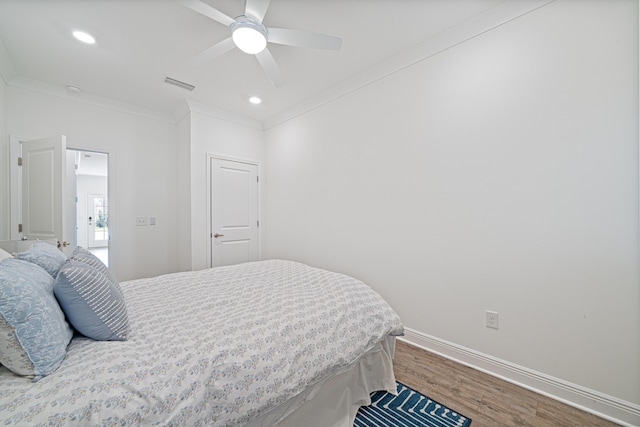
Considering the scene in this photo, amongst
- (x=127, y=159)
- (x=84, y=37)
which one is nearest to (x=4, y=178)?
(x=127, y=159)

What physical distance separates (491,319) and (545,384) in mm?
454

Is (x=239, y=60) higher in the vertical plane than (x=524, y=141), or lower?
higher

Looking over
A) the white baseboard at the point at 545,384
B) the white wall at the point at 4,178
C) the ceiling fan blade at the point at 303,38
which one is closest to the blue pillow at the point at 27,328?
the ceiling fan blade at the point at 303,38

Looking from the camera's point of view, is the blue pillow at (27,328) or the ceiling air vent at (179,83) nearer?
the blue pillow at (27,328)

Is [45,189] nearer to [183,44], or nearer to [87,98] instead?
[87,98]

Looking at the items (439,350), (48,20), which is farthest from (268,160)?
(439,350)

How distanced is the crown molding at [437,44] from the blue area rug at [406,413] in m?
2.69

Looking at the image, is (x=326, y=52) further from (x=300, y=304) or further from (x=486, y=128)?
(x=300, y=304)

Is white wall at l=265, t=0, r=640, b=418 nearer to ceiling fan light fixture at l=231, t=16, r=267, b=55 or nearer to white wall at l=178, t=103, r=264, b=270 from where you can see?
ceiling fan light fixture at l=231, t=16, r=267, b=55

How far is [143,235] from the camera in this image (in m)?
3.55

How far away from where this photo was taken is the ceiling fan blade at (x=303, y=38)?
1.76 meters

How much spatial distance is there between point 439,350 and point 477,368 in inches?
11.7

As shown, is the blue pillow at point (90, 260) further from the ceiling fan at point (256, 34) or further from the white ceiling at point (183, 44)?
the white ceiling at point (183, 44)

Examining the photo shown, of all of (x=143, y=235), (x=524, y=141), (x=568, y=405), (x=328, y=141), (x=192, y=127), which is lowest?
(x=568, y=405)
